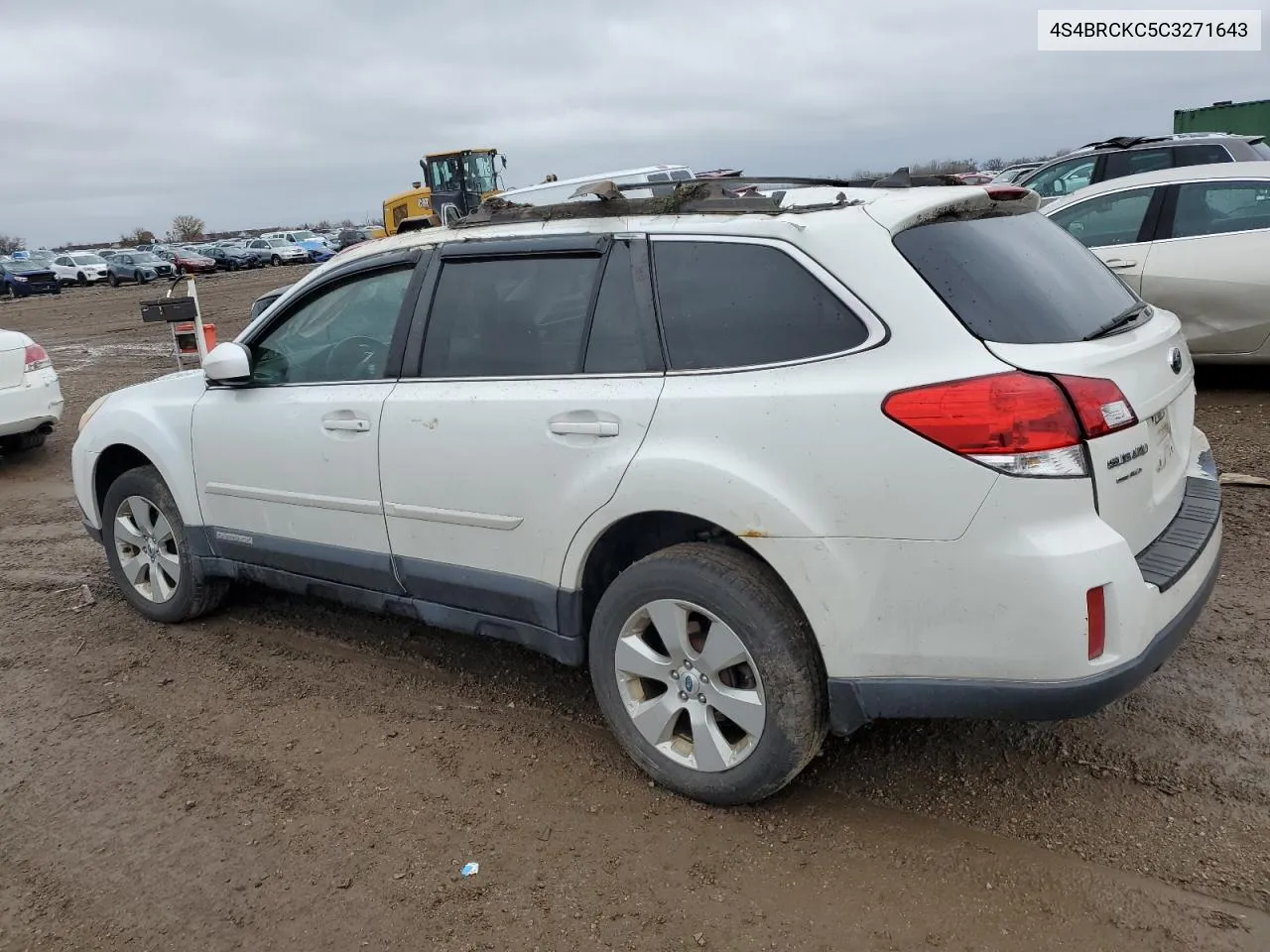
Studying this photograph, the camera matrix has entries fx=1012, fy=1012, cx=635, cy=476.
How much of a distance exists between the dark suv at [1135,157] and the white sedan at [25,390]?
31.5 feet

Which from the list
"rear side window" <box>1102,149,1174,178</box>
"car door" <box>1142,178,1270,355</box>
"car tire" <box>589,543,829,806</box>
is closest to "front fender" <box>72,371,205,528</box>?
"car tire" <box>589,543,829,806</box>

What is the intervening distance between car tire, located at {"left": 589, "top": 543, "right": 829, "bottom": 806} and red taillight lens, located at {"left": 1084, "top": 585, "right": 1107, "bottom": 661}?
71 centimetres

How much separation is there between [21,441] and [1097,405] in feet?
30.0

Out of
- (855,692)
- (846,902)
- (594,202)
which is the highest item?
(594,202)

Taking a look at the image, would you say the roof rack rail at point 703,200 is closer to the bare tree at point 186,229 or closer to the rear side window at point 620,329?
the rear side window at point 620,329

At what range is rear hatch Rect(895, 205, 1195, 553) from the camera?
2.61 metres

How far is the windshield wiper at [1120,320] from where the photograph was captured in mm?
2857

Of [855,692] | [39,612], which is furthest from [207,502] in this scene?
[855,692]

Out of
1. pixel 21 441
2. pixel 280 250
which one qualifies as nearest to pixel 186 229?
pixel 280 250

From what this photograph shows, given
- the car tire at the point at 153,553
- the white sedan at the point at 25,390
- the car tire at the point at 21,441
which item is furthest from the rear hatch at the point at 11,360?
the car tire at the point at 153,553

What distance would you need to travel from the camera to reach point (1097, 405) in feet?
8.44

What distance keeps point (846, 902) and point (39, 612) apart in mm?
4418

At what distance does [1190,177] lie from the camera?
7.21m

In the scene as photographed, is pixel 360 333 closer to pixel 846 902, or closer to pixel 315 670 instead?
pixel 315 670
